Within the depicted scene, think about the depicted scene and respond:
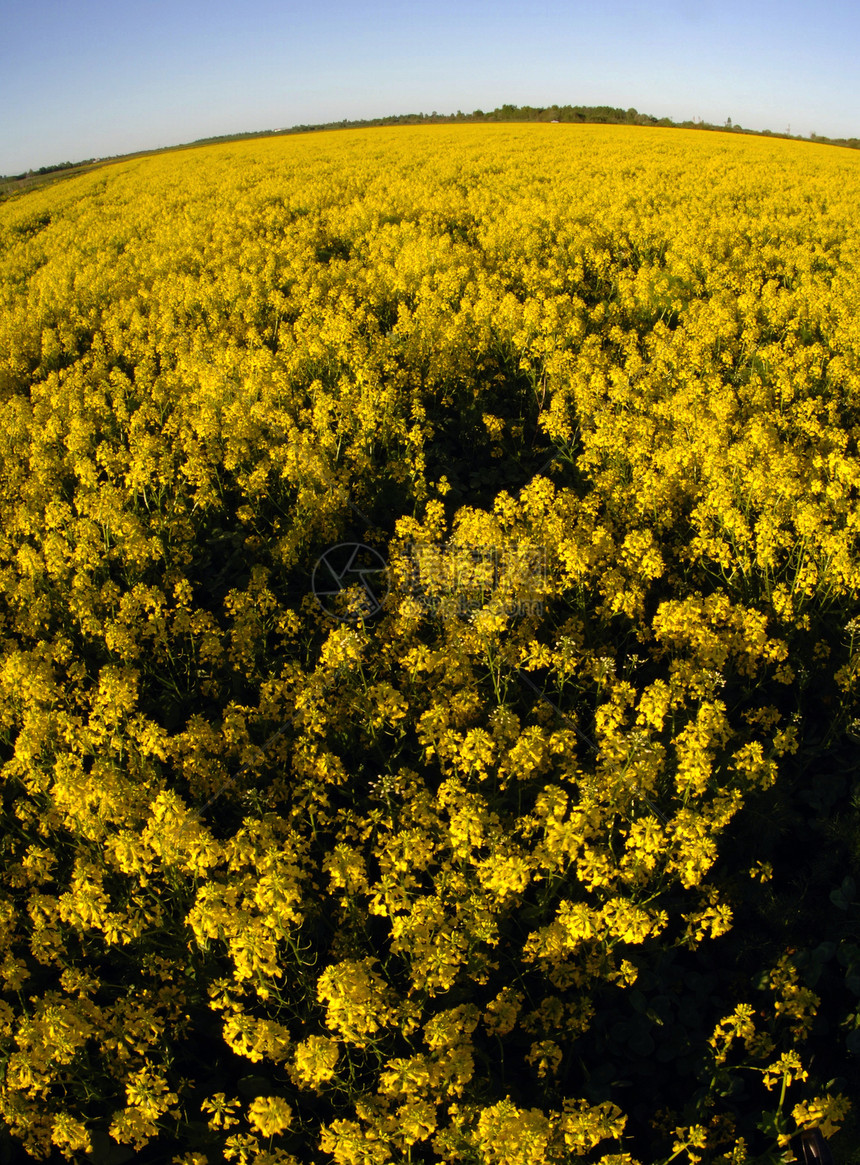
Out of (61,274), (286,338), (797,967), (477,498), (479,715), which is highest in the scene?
(61,274)

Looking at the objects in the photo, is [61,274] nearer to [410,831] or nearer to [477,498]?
[477,498]

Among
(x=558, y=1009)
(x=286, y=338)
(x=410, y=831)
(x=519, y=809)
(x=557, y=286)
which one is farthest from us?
(x=557, y=286)

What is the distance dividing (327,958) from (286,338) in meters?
8.82

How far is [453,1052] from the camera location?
326 centimetres

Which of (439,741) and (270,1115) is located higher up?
(439,741)

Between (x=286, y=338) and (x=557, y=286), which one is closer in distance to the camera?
(x=286, y=338)

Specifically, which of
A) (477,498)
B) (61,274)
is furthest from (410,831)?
(61,274)

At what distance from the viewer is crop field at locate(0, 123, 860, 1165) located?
11.5ft

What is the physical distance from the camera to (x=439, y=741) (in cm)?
473

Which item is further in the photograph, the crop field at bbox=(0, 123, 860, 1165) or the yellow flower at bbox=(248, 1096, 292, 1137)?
the crop field at bbox=(0, 123, 860, 1165)

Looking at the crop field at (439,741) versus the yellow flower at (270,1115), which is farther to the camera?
the crop field at (439,741)

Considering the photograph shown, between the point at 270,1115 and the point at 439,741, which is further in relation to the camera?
the point at 439,741

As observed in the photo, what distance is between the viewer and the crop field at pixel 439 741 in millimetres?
3502

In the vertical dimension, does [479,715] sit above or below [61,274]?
below
